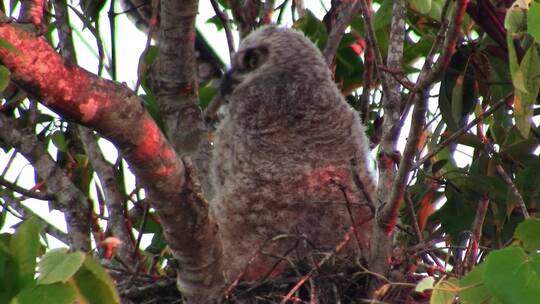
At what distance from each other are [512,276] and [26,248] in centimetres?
100

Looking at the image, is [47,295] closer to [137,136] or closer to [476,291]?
[137,136]

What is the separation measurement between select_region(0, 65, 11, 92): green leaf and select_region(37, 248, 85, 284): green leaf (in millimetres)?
348

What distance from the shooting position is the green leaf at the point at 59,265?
1890mm

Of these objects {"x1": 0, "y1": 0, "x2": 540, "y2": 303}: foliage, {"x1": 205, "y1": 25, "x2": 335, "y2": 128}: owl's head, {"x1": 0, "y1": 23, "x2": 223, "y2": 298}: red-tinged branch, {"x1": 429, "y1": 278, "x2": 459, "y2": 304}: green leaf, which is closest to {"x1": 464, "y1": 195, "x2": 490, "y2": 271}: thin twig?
{"x1": 0, "y1": 0, "x2": 540, "y2": 303}: foliage

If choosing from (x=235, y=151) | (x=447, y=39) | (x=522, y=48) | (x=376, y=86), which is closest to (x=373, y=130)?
(x=376, y=86)

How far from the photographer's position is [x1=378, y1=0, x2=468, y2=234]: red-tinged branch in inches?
94.9

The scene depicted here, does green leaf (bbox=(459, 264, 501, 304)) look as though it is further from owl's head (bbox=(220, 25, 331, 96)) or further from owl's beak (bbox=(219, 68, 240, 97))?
owl's beak (bbox=(219, 68, 240, 97))

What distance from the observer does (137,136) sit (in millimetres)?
2391

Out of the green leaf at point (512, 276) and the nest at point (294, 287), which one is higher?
the green leaf at point (512, 276)

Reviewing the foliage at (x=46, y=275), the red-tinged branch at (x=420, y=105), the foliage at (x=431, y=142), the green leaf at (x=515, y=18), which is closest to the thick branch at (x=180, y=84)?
the foliage at (x=431, y=142)

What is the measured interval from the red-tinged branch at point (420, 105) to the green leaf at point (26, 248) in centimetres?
108

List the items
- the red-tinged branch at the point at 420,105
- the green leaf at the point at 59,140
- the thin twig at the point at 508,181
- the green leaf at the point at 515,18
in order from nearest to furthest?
the green leaf at the point at 515,18 → the red-tinged branch at the point at 420,105 → the thin twig at the point at 508,181 → the green leaf at the point at 59,140

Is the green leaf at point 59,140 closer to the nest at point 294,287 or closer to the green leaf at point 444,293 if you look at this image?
the nest at point 294,287

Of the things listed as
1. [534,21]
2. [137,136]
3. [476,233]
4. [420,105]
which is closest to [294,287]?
[476,233]
